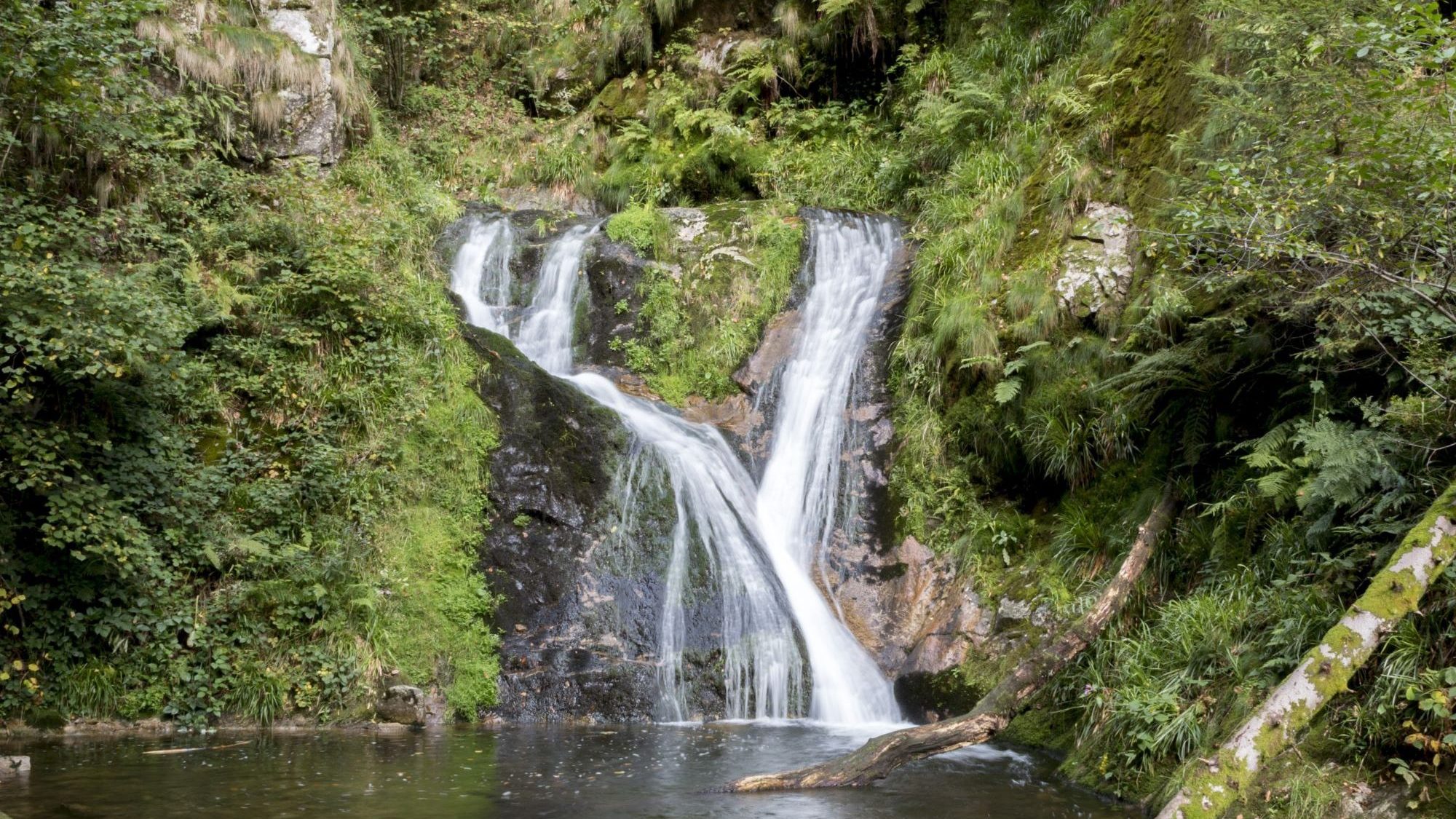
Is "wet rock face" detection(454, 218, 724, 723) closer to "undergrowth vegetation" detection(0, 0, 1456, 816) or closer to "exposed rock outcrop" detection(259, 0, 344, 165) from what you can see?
"undergrowth vegetation" detection(0, 0, 1456, 816)

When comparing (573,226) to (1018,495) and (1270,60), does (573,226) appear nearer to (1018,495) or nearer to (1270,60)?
(1018,495)

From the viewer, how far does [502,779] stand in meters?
5.96

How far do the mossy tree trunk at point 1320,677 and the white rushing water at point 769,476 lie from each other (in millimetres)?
3759

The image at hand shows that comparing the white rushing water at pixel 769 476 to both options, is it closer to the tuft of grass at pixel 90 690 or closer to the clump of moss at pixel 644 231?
the clump of moss at pixel 644 231

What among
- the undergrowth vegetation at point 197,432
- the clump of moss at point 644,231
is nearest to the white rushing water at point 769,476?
the clump of moss at point 644,231

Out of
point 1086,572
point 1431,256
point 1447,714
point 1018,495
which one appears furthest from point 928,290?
point 1447,714

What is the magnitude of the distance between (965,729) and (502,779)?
286cm

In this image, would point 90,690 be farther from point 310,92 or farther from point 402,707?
point 310,92


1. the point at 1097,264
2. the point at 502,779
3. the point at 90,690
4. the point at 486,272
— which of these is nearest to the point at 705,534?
the point at 502,779

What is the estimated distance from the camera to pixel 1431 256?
5.18 m

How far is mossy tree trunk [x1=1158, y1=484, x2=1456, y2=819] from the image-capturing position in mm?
4277

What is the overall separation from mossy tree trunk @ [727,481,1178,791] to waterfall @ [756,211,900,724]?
2.04m

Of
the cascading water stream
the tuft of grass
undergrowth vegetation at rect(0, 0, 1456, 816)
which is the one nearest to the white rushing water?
the cascading water stream

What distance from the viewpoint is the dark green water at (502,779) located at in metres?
5.25
